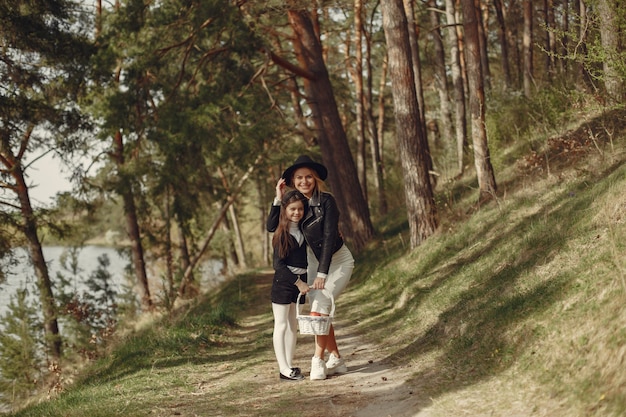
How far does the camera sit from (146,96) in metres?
16.9

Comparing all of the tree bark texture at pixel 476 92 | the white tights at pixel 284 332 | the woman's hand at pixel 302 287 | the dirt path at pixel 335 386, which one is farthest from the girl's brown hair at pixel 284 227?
the tree bark texture at pixel 476 92

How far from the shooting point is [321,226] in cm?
700

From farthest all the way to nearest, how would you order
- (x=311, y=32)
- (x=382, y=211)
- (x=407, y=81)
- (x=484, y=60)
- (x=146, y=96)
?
(x=382, y=211)
(x=484, y=60)
(x=311, y=32)
(x=146, y=96)
(x=407, y=81)

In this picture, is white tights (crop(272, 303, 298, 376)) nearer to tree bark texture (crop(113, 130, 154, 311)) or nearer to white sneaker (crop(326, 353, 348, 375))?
white sneaker (crop(326, 353, 348, 375))

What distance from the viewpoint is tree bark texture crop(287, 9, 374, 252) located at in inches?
712

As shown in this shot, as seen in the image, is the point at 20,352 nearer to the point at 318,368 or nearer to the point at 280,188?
the point at 318,368

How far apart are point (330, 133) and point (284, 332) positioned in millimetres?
11477

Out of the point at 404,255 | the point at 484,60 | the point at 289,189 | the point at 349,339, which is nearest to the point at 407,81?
the point at 404,255

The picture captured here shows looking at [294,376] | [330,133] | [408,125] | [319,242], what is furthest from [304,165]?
[330,133]

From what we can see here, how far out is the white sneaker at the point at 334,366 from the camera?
7399 millimetres

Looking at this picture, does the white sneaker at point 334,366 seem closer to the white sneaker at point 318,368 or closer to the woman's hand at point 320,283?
Result: the white sneaker at point 318,368

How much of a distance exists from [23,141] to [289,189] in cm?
1315

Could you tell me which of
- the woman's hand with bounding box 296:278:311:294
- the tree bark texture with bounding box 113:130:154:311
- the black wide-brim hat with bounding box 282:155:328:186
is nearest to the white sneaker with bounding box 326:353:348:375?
the woman's hand with bounding box 296:278:311:294

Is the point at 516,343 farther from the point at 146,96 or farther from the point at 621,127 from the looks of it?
the point at 146,96
